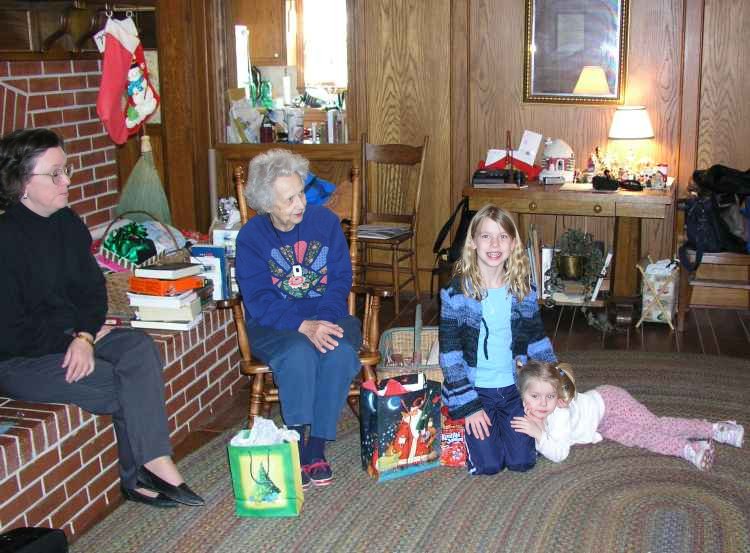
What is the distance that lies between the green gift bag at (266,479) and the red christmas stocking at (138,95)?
1.94m

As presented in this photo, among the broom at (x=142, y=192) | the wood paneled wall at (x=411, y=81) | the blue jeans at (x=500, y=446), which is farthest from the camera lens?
the wood paneled wall at (x=411, y=81)

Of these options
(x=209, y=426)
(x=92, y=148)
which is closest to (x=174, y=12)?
(x=92, y=148)

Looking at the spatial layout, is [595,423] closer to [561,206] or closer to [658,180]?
[561,206]

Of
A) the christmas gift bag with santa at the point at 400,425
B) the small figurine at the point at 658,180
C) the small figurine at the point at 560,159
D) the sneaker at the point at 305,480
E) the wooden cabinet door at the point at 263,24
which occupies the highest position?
the wooden cabinet door at the point at 263,24

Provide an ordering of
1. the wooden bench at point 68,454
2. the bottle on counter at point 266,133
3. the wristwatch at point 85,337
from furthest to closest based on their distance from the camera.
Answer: the bottle on counter at point 266,133
the wristwatch at point 85,337
the wooden bench at point 68,454

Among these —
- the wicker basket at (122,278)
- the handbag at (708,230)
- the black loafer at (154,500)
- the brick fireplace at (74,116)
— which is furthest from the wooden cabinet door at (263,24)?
the black loafer at (154,500)

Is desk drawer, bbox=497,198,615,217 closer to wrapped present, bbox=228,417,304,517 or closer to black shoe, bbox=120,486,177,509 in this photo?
wrapped present, bbox=228,417,304,517

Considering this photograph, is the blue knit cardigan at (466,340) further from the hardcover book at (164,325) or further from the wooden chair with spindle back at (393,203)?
the wooden chair with spindle back at (393,203)

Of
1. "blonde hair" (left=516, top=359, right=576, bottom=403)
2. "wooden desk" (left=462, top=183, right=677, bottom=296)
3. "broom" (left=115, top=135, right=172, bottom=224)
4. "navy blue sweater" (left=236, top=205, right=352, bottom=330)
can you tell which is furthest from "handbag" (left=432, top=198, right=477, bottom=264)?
"blonde hair" (left=516, top=359, right=576, bottom=403)

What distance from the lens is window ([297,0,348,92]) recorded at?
6.92m

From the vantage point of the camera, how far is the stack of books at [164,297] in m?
3.36

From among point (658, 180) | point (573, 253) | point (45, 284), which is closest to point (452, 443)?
point (45, 284)

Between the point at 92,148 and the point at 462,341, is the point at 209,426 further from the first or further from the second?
the point at 92,148

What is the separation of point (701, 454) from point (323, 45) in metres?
4.80
